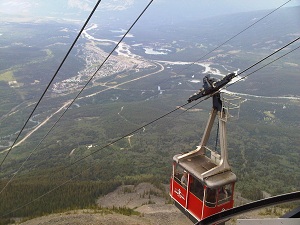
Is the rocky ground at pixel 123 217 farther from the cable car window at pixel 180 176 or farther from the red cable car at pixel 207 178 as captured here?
the red cable car at pixel 207 178

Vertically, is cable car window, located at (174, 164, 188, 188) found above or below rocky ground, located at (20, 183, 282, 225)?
above

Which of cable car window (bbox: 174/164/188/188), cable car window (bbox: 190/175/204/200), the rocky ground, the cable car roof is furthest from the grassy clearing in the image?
cable car window (bbox: 190/175/204/200)

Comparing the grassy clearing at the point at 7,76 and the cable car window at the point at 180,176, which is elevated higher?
the cable car window at the point at 180,176

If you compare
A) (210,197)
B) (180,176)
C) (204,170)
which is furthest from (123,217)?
(210,197)

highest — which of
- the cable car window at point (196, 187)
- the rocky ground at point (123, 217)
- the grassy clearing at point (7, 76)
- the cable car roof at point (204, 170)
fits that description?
the cable car roof at point (204, 170)

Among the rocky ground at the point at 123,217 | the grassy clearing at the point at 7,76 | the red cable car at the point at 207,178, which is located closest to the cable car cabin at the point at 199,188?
the red cable car at the point at 207,178

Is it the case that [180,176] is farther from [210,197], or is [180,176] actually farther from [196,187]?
[210,197]

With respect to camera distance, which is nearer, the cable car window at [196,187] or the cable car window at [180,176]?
the cable car window at [196,187]

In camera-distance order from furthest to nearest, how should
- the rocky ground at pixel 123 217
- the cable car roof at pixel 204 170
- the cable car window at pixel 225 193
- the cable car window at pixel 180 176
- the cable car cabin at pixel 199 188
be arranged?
the rocky ground at pixel 123 217
the cable car window at pixel 180 176
the cable car window at pixel 225 193
the cable car cabin at pixel 199 188
the cable car roof at pixel 204 170

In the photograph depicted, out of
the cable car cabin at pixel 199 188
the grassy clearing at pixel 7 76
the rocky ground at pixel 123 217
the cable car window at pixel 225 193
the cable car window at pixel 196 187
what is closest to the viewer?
the cable car cabin at pixel 199 188

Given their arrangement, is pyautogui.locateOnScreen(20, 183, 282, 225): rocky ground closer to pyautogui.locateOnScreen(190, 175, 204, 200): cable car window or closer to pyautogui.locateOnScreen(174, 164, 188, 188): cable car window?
pyautogui.locateOnScreen(174, 164, 188, 188): cable car window
